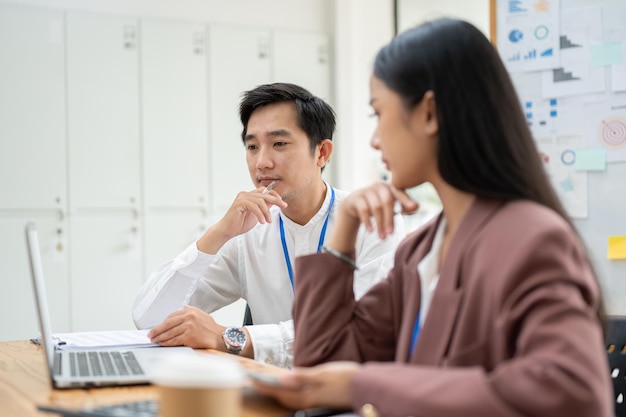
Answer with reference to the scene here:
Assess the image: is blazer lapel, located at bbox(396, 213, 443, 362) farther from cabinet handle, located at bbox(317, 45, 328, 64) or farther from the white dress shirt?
cabinet handle, located at bbox(317, 45, 328, 64)

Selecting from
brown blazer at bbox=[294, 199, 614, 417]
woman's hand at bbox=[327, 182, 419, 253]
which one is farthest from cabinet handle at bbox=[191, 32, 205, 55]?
brown blazer at bbox=[294, 199, 614, 417]

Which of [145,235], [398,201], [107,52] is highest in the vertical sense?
[107,52]

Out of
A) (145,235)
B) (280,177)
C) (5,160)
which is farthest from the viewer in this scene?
(145,235)

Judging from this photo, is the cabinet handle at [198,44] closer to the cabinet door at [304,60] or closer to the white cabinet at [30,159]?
the cabinet door at [304,60]

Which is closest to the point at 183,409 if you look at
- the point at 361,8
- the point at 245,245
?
the point at 245,245

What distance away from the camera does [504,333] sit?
1.01m

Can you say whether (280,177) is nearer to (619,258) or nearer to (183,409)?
(619,258)

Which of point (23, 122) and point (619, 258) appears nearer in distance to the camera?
point (619, 258)

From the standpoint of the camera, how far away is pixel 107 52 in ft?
13.8

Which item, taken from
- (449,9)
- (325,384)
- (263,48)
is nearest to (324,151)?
(325,384)

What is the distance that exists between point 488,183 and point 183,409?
54 centimetres

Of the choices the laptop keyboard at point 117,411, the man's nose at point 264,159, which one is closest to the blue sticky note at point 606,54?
the man's nose at point 264,159

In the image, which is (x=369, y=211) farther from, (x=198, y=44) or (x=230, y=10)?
(x=230, y=10)

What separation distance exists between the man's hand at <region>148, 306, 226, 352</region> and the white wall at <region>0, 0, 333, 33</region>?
2811 millimetres
